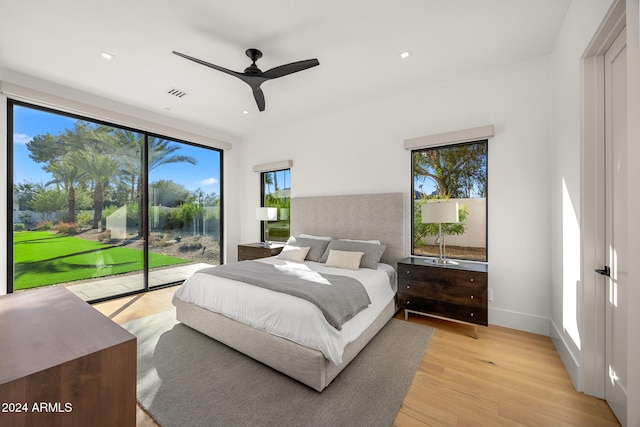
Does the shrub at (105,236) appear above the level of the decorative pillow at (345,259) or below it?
above

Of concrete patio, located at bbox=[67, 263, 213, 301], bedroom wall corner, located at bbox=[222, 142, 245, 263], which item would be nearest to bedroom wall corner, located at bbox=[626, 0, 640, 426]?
concrete patio, located at bbox=[67, 263, 213, 301]

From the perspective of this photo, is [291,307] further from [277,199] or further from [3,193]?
[3,193]

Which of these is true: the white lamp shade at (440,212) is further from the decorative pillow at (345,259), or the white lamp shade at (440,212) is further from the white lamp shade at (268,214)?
the white lamp shade at (268,214)

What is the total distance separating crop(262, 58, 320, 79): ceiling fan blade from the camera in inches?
91.3

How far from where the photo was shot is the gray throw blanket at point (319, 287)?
6.68ft

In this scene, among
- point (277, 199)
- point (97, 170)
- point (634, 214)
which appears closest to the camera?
point (634, 214)

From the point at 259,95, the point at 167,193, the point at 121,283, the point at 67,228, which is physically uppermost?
the point at 259,95

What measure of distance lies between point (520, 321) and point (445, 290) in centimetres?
90

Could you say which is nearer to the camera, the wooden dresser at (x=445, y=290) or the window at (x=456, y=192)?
the wooden dresser at (x=445, y=290)

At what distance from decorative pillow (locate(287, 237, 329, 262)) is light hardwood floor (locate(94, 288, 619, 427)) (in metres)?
1.70

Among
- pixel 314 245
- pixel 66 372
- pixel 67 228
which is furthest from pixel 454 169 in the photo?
pixel 67 228

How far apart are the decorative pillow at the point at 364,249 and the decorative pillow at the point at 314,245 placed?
0.09m

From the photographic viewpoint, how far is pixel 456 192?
328 centimetres

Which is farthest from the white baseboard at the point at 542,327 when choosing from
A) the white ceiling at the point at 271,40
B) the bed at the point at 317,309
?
the white ceiling at the point at 271,40
